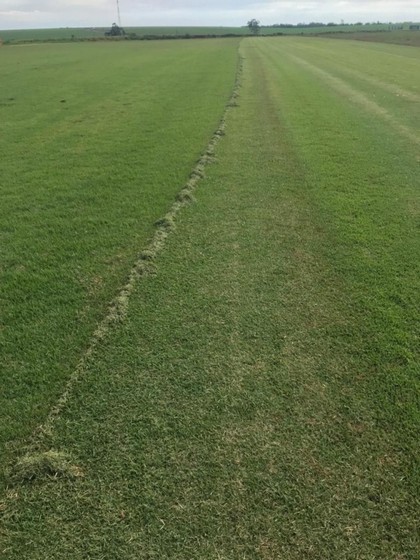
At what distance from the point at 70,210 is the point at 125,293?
134 inches

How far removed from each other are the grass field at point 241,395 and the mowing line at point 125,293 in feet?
0.09

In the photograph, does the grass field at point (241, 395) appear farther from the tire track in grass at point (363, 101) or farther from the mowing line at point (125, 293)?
the tire track in grass at point (363, 101)

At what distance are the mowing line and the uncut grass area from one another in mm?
85

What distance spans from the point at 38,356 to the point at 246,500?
260 centimetres

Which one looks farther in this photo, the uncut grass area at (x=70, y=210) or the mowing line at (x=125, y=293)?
the uncut grass area at (x=70, y=210)

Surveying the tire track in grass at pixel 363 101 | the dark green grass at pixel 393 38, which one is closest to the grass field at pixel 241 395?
the tire track in grass at pixel 363 101

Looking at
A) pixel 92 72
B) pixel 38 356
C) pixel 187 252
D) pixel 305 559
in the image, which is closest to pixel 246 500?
pixel 305 559

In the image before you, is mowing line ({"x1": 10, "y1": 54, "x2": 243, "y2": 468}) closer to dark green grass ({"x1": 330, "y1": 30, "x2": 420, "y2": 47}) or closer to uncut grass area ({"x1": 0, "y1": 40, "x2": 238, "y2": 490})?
uncut grass area ({"x1": 0, "y1": 40, "x2": 238, "y2": 490})

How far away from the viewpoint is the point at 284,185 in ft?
29.8

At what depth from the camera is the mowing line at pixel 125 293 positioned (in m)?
3.81

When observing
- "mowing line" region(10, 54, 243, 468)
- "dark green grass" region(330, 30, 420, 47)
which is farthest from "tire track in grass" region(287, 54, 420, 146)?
"dark green grass" region(330, 30, 420, 47)

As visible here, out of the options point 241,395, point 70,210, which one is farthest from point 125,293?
point 70,210

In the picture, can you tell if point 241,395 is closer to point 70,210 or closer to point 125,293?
point 125,293

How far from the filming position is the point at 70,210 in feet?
27.2
